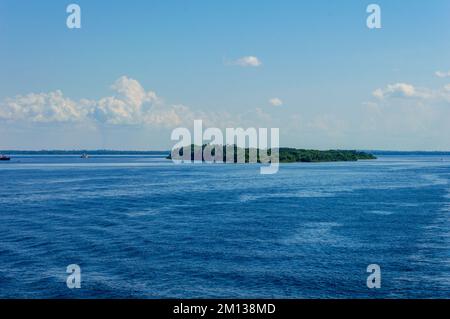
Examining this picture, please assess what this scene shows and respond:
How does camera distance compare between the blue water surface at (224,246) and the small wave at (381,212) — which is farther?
the small wave at (381,212)

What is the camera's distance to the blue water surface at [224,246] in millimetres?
28969

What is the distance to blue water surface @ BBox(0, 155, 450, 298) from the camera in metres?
29.0

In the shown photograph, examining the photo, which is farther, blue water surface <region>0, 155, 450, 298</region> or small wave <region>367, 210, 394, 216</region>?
small wave <region>367, 210, 394, 216</region>

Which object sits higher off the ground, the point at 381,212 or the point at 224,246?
the point at 381,212

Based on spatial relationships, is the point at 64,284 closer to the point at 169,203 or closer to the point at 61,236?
the point at 61,236

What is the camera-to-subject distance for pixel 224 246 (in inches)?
1506

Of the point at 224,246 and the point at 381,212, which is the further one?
the point at 381,212

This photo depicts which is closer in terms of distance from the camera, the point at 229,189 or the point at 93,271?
the point at 93,271

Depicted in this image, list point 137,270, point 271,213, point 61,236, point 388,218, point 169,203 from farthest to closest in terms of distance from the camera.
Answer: point 169,203 < point 271,213 < point 388,218 < point 61,236 < point 137,270
